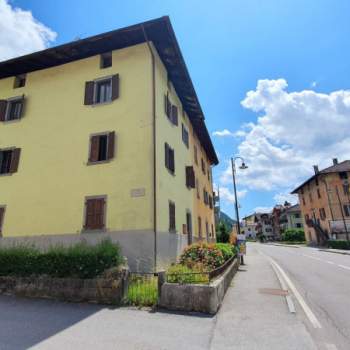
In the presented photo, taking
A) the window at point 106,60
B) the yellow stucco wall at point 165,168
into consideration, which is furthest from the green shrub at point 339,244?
the window at point 106,60

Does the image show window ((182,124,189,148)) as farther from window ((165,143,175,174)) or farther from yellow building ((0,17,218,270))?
window ((165,143,175,174))

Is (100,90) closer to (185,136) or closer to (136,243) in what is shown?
(185,136)

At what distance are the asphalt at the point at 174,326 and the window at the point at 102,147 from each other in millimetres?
7029

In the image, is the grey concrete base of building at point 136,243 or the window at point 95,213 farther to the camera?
the window at point 95,213

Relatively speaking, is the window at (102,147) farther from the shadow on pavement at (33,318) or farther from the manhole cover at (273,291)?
the manhole cover at (273,291)

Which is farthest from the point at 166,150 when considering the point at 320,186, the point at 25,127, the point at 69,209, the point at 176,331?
the point at 320,186

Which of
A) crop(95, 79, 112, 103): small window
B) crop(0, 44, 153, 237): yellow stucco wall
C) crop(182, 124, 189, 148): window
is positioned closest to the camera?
crop(0, 44, 153, 237): yellow stucco wall

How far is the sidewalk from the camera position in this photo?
4.78 meters

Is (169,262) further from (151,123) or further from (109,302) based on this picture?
(151,123)

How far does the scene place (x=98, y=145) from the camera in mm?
13438

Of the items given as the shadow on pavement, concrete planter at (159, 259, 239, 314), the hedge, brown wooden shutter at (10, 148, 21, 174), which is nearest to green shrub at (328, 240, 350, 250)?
concrete planter at (159, 259, 239, 314)

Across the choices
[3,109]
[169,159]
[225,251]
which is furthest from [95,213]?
[3,109]

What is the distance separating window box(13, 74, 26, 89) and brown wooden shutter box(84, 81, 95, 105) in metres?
5.12

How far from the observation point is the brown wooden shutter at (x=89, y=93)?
1430cm
